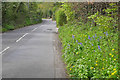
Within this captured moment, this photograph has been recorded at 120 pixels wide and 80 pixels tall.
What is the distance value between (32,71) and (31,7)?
161ft

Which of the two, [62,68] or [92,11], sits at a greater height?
[92,11]

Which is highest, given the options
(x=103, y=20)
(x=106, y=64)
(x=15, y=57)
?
(x=103, y=20)

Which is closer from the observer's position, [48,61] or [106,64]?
[106,64]

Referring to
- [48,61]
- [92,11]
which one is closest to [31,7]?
[92,11]

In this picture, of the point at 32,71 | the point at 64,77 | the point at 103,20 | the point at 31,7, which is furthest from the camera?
the point at 31,7

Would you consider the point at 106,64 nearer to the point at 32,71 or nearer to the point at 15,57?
the point at 32,71

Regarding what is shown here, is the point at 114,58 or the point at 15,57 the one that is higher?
the point at 114,58

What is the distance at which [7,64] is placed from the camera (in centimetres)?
854

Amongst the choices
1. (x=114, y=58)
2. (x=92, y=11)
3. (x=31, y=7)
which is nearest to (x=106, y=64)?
(x=114, y=58)

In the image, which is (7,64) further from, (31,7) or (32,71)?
(31,7)

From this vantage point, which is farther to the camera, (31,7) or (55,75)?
(31,7)

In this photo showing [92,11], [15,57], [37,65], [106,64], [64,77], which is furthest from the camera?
[92,11]

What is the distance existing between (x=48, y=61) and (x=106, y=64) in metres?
3.50

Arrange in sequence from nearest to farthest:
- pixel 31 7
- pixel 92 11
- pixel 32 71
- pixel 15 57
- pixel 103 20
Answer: pixel 32 71
pixel 103 20
pixel 15 57
pixel 92 11
pixel 31 7
